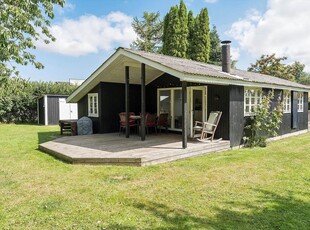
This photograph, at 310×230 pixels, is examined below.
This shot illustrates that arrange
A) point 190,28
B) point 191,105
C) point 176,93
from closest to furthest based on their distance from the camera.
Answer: point 191,105
point 176,93
point 190,28

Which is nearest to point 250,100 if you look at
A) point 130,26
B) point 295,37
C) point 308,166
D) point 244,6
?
point 308,166

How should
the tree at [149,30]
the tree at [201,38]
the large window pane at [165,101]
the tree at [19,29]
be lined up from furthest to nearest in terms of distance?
the tree at [149,30]
the tree at [201,38]
the large window pane at [165,101]
the tree at [19,29]

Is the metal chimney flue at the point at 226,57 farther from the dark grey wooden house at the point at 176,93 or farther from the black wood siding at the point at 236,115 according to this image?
the black wood siding at the point at 236,115

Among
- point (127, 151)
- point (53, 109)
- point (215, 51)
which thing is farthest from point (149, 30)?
point (127, 151)

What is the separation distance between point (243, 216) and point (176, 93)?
7.17 meters

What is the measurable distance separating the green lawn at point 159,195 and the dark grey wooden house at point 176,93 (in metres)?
2.14

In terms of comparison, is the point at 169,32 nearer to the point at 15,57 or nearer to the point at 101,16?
the point at 101,16

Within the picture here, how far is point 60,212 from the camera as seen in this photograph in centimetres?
332

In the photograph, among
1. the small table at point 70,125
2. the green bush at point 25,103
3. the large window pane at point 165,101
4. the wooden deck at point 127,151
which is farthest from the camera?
the green bush at point 25,103

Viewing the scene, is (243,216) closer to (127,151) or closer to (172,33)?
(127,151)

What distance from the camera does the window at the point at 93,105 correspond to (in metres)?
10.9

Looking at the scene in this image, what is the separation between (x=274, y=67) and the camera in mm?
26859

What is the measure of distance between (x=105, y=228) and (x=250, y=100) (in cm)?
781

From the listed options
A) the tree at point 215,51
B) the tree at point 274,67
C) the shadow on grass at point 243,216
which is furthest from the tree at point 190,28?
the shadow on grass at point 243,216
